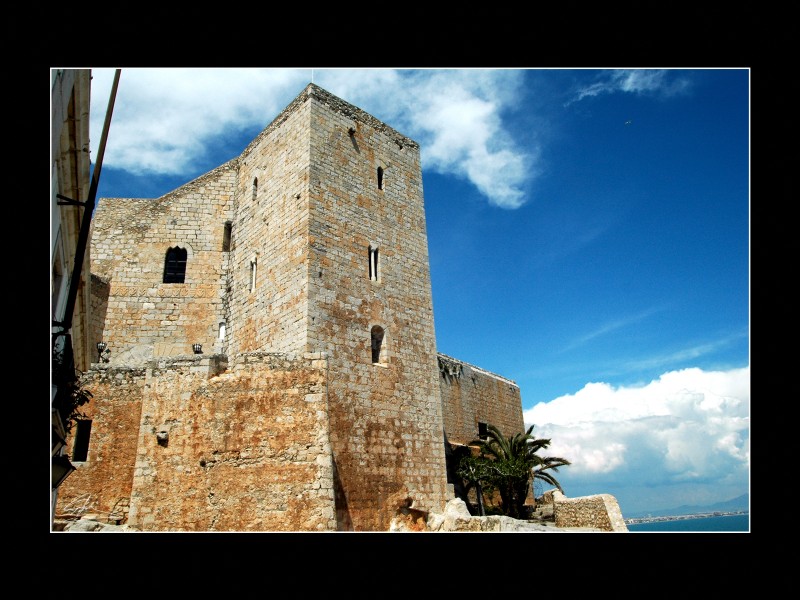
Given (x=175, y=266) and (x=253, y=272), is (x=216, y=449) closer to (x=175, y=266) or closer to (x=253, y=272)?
(x=253, y=272)

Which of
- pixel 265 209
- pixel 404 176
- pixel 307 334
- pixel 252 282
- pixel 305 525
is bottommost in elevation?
pixel 305 525

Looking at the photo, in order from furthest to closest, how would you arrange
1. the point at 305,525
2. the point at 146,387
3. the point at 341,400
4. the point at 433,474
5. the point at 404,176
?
1. the point at 404,176
2. the point at 433,474
3. the point at 341,400
4. the point at 146,387
5. the point at 305,525

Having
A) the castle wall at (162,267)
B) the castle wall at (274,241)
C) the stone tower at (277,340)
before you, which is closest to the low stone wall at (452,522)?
the stone tower at (277,340)

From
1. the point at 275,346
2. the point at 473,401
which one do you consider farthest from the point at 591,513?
the point at 473,401

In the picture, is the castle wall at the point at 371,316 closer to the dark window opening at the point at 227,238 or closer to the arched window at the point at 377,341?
the arched window at the point at 377,341

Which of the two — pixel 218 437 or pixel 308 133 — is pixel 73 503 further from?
pixel 308 133

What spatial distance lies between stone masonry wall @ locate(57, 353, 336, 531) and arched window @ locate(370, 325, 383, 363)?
10.0 feet

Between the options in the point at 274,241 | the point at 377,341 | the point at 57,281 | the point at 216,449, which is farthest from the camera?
the point at 274,241

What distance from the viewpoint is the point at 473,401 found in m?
22.6

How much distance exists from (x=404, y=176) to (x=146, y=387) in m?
8.73

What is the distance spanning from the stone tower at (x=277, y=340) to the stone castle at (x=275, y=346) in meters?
0.03

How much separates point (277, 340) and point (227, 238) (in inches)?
194

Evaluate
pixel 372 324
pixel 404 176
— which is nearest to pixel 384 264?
pixel 372 324

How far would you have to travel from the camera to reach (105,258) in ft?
55.2
